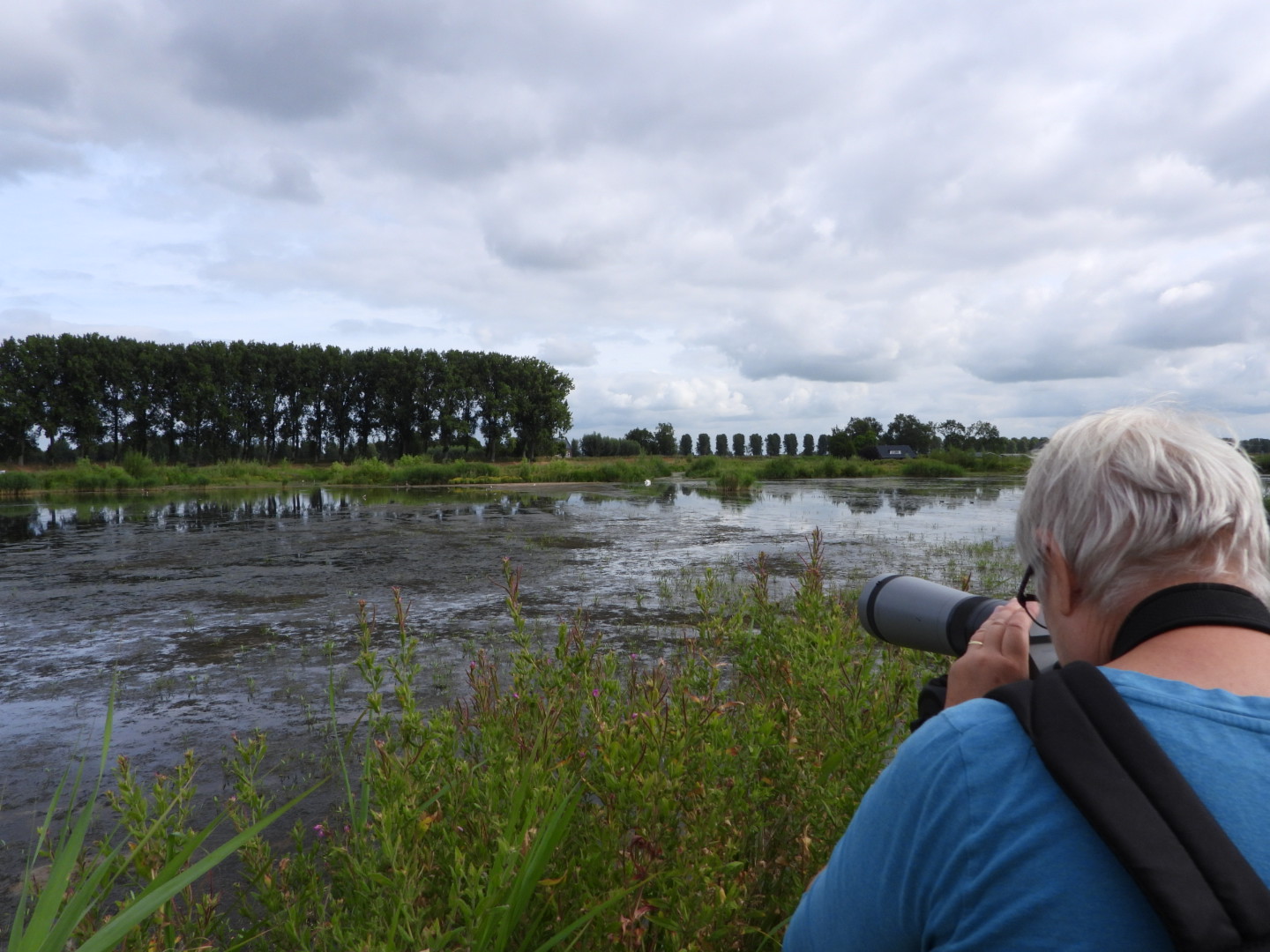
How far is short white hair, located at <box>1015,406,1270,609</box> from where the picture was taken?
90 cm

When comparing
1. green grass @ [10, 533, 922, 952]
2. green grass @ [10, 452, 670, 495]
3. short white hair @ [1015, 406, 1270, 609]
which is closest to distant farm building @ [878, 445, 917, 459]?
green grass @ [10, 452, 670, 495]

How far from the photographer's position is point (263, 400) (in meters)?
47.7

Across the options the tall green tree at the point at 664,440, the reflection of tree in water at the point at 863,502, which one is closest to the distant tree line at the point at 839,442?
the tall green tree at the point at 664,440

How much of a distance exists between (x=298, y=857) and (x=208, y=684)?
3768 mm

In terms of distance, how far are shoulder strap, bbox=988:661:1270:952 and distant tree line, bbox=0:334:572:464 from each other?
4297 centimetres

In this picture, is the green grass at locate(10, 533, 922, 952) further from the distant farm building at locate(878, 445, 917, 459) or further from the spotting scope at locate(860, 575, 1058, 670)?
the distant farm building at locate(878, 445, 917, 459)

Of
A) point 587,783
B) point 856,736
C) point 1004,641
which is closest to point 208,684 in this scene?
point 587,783

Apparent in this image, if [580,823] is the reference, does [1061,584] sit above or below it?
above

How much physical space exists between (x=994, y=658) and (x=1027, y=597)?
0.15 metres

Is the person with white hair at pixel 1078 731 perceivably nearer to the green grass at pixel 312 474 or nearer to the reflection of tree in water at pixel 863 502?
the reflection of tree in water at pixel 863 502

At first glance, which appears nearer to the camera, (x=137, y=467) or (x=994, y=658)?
(x=994, y=658)

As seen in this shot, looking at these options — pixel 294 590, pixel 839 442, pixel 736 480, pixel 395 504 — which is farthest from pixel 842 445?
pixel 294 590

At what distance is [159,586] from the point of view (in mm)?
8992

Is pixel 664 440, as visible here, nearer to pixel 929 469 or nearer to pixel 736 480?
pixel 929 469
